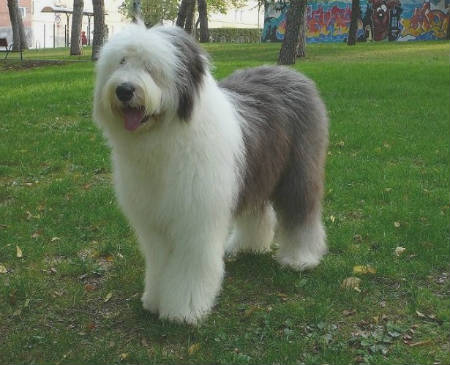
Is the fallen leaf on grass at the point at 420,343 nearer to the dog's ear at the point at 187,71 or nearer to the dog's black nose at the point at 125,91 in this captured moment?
the dog's ear at the point at 187,71

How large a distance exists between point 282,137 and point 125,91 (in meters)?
1.57

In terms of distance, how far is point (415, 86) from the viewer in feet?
39.9

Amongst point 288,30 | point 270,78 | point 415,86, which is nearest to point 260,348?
point 270,78

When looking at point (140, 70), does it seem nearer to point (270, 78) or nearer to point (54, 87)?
point (270, 78)

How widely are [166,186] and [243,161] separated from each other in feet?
2.06

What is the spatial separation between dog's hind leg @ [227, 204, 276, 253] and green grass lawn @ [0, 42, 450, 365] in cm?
14

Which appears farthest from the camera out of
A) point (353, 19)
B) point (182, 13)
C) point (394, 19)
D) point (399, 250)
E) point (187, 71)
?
point (394, 19)

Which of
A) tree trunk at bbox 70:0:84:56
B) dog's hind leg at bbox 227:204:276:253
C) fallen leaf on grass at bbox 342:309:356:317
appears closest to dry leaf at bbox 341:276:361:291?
fallen leaf on grass at bbox 342:309:356:317

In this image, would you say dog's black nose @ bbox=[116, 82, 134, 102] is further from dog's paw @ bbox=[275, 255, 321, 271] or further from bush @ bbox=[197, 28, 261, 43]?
bush @ bbox=[197, 28, 261, 43]

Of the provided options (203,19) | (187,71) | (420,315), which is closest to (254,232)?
(420,315)

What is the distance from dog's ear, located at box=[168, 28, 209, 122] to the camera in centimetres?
335

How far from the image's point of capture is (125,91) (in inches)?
124

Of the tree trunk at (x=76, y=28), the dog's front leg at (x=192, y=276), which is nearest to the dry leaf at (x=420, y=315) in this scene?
the dog's front leg at (x=192, y=276)

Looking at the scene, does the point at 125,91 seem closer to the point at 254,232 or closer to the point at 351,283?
the point at 254,232
